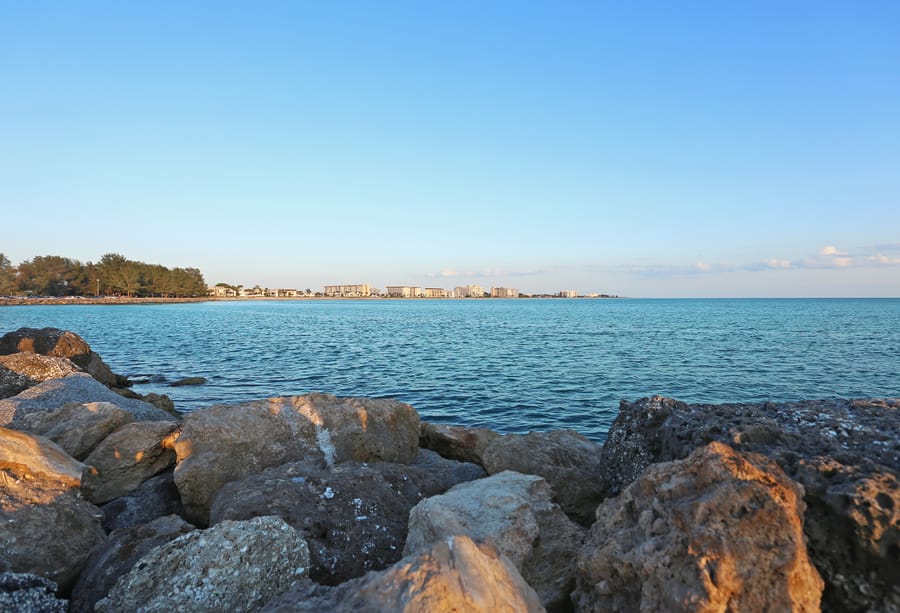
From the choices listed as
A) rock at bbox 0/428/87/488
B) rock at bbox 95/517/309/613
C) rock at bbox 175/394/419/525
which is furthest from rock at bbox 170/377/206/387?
rock at bbox 95/517/309/613

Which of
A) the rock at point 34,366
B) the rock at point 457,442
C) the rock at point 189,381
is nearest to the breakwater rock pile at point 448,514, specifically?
the rock at point 457,442

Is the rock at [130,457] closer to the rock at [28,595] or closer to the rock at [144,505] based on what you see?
the rock at [144,505]

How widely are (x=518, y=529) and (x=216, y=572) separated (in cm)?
289

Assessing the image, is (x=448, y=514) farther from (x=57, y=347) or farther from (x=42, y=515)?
(x=57, y=347)

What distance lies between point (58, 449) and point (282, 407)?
123 inches

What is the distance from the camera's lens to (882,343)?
136 feet

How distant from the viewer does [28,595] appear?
4.27m

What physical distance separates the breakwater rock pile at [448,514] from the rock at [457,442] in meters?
1.65

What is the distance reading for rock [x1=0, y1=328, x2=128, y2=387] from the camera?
1925cm

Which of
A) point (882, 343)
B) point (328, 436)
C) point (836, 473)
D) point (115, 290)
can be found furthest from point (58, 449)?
point (115, 290)

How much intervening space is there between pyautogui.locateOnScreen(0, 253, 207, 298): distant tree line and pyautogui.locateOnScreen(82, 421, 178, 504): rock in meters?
162

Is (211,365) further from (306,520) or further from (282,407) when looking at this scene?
(306,520)

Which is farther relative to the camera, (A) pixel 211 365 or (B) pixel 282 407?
(A) pixel 211 365

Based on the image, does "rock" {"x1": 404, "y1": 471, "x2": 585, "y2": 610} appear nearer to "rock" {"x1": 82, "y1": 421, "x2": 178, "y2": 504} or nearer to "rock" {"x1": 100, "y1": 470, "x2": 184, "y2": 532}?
"rock" {"x1": 100, "y1": 470, "x2": 184, "y2": 532}
